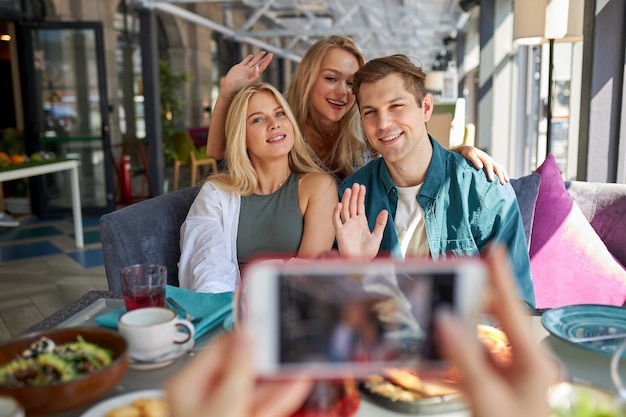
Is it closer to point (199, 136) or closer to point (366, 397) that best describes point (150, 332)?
point (366, 397)

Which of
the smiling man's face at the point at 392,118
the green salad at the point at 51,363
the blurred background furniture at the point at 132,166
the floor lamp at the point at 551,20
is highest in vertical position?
the floor lamp at the point at 551,20

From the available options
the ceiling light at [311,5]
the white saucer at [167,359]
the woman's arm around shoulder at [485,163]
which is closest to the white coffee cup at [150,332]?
the white saucer at [167,359]

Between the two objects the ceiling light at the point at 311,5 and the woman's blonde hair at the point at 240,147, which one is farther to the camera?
the ceiling light at the point at 311,5

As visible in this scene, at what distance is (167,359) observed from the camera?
104cm

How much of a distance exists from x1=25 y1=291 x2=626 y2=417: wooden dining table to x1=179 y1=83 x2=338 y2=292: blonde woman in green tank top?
2.19ft

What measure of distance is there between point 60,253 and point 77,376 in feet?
15.2

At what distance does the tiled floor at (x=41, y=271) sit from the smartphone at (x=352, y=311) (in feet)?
9.93

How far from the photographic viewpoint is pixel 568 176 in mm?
4461

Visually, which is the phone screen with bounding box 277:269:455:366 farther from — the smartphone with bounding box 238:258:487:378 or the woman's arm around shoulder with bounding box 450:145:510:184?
the woman's arm around shoulder with bounding box 450:145:510:184

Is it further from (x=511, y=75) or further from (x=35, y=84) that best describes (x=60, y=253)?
(x=511, y=75)

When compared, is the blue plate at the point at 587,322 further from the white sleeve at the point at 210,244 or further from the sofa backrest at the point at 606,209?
the sofa backrest at the point at 606,209

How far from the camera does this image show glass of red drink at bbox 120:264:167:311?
119 cm

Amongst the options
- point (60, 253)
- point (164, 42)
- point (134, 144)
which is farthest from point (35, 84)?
point (164, 42)

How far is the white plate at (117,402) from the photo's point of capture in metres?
0.83
